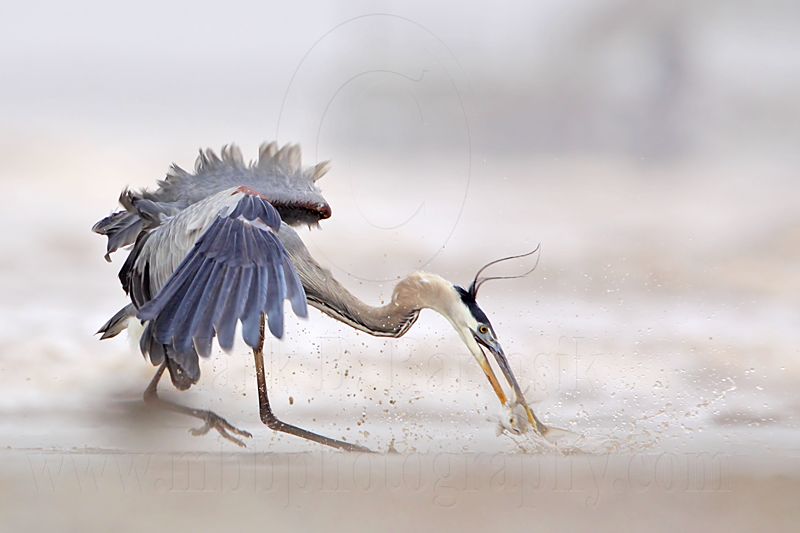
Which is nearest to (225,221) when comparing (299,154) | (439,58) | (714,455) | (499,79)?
(299,154)

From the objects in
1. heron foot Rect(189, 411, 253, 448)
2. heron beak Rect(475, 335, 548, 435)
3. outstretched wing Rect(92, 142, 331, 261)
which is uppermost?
outstretched wing Rect(92, 142, 331, 261)

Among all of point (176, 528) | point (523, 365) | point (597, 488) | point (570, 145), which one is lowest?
point (176, 528)

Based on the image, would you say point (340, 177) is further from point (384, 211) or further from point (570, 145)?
point (570, 145)

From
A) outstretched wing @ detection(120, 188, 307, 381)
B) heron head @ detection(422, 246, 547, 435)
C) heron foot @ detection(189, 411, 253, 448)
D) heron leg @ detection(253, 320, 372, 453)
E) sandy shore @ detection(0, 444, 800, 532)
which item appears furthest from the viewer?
heron foot @ detection(189, 411, 253, 448)

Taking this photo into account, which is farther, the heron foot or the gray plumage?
the heron foot

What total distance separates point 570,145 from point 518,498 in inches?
135

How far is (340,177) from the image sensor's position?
6.49 m

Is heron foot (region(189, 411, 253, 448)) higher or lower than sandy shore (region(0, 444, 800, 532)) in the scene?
higher

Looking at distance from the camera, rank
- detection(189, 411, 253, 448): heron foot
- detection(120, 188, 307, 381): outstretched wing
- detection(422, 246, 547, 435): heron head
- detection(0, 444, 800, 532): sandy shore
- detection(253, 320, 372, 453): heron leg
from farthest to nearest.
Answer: detection(189, 411, 253, 448): heron foot → detection(253, 320, 372, 453): heron leg → detection(422, 246, 547, 435): heron head → detection(0, 444, 800, 532): sandy shore → detection(120, 188, 307, 381): outstretched wing

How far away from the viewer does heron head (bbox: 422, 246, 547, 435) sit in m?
4.42

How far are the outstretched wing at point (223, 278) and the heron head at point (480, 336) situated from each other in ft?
2.95

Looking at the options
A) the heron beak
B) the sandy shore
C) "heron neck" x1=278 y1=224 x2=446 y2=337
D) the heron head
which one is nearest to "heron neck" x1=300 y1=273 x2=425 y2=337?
"heron neck" x1=278 y1=224 x2=446 y2=337

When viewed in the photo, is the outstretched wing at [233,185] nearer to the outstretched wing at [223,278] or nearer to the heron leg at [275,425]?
the outstretched wing at [223,278]

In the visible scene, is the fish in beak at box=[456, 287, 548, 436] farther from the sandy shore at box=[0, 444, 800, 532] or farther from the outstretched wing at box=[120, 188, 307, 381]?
→ the outstretched wing at box=[120, 188, 307, 381]
